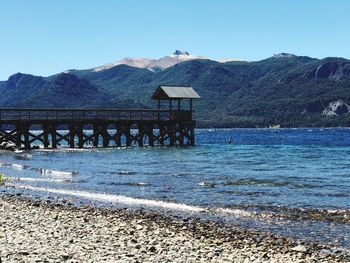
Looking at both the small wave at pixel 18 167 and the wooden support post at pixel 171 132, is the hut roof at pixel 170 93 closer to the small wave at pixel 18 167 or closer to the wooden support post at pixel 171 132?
the wooden support post at pixel 171 132

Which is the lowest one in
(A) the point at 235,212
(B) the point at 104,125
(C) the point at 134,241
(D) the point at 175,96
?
(A) the point at 235,212

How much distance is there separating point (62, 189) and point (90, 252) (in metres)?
14.6

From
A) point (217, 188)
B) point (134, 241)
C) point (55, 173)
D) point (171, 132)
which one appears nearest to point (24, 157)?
point (55, 173)

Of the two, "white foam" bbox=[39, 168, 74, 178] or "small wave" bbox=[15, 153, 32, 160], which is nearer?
"white foam" bbox=[39, 168, 74, 178]

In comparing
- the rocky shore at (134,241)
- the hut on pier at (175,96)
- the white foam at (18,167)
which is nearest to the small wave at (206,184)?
the rocky shore at (134,241)

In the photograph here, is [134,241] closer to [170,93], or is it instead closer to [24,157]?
[24,157]

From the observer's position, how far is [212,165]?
130ft

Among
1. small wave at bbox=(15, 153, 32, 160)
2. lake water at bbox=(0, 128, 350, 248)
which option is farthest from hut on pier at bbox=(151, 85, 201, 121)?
lake water at bbox=(0, 128, 350, 248)

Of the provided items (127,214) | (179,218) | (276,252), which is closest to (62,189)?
(127,214)

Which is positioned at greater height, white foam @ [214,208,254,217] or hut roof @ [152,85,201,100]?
hut roof @ [152,85,201,100]

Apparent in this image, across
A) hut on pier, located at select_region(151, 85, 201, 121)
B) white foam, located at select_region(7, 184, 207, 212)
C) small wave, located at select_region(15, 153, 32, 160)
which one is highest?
hut on pier, located at select_region(151, 85, 201, 121)

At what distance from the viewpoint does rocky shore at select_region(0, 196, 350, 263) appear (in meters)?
11.7

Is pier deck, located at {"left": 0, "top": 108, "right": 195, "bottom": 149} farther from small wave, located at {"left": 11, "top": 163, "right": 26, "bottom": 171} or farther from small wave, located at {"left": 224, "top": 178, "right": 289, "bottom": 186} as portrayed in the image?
small wave, located at {"left": 224, "top": 178, "right": 289, "bottom": 186}

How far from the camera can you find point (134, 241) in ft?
43.6
